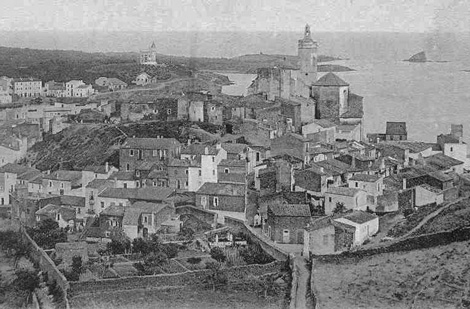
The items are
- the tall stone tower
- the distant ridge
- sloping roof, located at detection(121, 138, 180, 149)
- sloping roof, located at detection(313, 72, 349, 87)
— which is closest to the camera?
sloping roof, located at detection(121, 138, 180, 149)

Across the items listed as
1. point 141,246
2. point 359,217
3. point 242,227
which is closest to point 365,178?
point 359,217

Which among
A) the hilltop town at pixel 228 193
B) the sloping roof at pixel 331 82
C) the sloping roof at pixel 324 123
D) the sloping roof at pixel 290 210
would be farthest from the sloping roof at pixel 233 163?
the sloping roof at pixel 331 82

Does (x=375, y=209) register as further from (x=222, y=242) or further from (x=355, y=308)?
(x=355, y=308)

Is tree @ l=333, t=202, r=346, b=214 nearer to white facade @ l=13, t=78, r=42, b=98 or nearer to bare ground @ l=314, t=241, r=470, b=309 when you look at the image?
bare ground @ l=314, t=241, r=470, b=309

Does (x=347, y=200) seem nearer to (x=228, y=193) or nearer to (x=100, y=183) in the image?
(x=228, y=193)

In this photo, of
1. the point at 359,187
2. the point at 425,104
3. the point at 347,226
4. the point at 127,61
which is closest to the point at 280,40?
the point at 425,104

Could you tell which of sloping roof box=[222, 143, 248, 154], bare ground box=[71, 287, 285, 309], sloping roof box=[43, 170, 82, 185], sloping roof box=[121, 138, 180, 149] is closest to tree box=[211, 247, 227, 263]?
bare ground box=[71, 287, 285, 309]

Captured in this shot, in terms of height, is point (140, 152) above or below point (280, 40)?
below

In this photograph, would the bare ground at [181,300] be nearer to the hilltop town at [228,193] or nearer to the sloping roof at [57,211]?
the hilltop town at [228,193]
